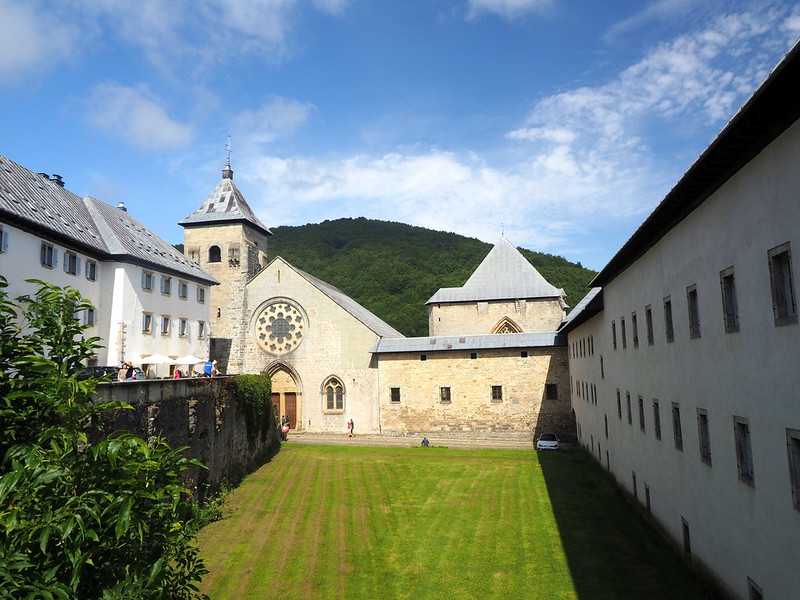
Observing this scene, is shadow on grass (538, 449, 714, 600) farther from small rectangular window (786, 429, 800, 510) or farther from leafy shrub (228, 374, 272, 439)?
leafy shrub (228, 374, 272, 439)

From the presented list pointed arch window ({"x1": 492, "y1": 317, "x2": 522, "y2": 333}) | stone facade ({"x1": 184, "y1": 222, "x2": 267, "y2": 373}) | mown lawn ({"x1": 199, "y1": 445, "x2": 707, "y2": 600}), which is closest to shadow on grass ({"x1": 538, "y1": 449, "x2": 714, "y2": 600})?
mown lawn ({"x1": 199, "y1": 445, "x2": 707, "y2": 600})

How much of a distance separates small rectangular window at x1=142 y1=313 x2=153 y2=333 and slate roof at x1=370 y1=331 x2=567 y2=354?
14.3 metres

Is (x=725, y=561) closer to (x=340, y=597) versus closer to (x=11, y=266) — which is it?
(x=340, y=597)

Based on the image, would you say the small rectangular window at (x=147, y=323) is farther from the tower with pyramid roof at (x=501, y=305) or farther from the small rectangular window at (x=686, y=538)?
the small rectangular window at (x=686, y=538)

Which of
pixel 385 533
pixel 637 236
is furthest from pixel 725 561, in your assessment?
pixel 385 533

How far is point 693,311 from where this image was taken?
11.3m

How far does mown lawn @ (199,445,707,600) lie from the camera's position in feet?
39.0

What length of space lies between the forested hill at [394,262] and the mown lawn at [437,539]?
150ft

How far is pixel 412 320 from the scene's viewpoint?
230 feet

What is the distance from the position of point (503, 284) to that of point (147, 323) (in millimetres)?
27580

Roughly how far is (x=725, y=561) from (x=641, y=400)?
21.7 ft

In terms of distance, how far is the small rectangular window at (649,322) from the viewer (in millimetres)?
14581

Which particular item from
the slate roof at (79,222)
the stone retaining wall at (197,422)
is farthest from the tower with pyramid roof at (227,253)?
the stone retaining wall at (197,422)

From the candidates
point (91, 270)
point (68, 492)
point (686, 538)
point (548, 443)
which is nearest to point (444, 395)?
point (548, 443)
